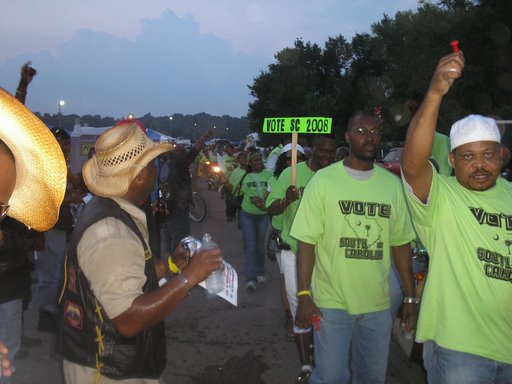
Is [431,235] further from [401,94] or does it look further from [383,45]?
[383,45]

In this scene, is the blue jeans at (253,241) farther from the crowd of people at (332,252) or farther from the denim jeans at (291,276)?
the crowd of people at (332,252)

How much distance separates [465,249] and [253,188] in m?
5.34

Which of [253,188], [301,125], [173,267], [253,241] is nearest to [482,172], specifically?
[173,267]

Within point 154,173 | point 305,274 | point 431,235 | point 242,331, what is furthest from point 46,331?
point 431,235

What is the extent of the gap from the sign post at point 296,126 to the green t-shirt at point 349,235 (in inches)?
62.1

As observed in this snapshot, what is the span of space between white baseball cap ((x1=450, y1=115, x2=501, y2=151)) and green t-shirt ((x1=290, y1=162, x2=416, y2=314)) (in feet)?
2.79

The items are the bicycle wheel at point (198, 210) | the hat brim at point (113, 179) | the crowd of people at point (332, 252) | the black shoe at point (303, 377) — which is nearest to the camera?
the crowd of people at point (332, 252)

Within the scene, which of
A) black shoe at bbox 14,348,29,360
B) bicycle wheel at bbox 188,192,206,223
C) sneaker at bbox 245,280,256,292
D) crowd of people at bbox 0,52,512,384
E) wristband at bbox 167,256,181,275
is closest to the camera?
crowd of people at bbox 0,52,512,384

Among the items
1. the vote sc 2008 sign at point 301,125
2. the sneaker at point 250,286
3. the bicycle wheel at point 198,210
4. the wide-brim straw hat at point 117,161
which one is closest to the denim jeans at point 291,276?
the vote sc 2008 sign at point 301,125

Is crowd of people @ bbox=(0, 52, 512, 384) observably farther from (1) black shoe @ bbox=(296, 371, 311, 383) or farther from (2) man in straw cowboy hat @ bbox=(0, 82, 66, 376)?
(1) black shoe @ bbox=(296, 371, 311, 383)

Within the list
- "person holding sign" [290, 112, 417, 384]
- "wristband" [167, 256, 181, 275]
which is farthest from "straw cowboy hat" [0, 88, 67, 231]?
"person holding sign" [290, 112, 417, 384]

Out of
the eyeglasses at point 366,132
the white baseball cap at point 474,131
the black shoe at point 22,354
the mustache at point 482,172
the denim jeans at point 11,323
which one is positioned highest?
the eyeglasses at point 366,132

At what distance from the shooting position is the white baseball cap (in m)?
2.63

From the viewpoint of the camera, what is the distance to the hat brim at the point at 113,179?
2.33 m
